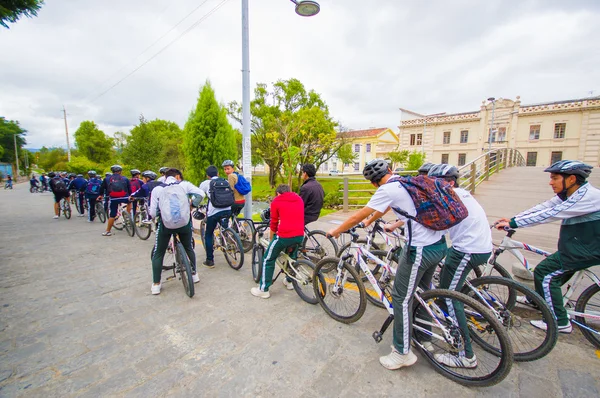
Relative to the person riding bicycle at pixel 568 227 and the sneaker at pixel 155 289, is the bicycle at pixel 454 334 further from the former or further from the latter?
the sneaker at pixel 155 289

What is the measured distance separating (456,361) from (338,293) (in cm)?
127

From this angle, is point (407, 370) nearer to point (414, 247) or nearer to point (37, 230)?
point (414, 247)

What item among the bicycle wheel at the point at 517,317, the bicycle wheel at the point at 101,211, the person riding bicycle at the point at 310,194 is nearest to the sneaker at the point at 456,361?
the bicycle wheel at the point at 517,317

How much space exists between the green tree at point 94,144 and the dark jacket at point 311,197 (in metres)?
40.7

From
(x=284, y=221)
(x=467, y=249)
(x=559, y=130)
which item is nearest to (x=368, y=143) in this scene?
(x=559, y=130)

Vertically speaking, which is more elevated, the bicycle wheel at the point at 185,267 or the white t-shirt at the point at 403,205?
the white t-shirt at the point at 403,205

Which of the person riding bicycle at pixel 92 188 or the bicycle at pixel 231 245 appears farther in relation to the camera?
the person riding bicycle at pixel 92 188

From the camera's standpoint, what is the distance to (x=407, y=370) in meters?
2.41

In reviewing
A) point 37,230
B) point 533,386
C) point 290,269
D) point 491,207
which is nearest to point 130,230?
point 37,230

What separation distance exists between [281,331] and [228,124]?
1152 cm

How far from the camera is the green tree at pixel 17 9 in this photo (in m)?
5.31

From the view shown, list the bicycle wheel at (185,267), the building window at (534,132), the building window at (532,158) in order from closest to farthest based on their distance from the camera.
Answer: the bicycle wheel at (185,267) → the building window at (534,132) → the building window at (532,158)

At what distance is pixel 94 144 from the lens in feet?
120

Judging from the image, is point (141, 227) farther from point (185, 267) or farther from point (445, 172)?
point (445, 172)
